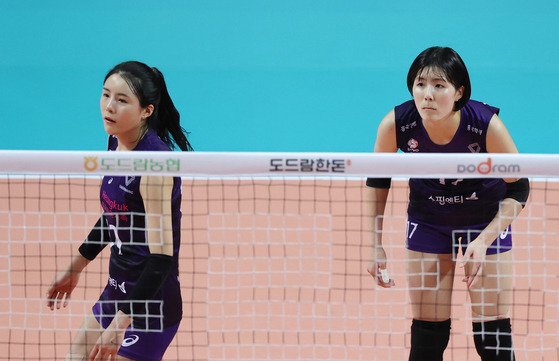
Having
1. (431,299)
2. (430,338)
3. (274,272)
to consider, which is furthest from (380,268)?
(274,272)

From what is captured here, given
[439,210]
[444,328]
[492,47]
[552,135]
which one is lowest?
[444,328]

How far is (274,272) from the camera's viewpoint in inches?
183

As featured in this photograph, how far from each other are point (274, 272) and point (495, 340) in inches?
64.1

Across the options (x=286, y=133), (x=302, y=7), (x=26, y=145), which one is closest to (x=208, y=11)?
(x=302, y=7)

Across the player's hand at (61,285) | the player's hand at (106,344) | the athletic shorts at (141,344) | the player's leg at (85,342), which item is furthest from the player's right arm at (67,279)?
the player's hand at (106,344)

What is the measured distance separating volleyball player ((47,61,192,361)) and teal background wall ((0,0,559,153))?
19.7 feet

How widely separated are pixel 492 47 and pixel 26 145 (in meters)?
5.57

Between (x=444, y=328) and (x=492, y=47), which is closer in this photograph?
(x=444, y=328)

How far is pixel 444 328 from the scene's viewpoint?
3.39m

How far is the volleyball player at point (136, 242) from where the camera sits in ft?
9.51

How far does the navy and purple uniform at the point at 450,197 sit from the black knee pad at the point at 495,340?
1.04 feet

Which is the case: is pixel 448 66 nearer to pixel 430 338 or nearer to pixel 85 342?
pixel 430 338

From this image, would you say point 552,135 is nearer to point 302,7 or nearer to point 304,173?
point 302,7

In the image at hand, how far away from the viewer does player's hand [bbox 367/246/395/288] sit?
334 centimetres
